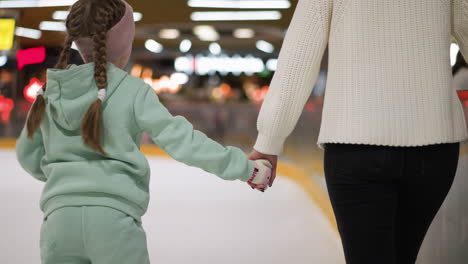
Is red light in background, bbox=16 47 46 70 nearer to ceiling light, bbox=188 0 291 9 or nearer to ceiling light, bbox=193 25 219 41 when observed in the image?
ceiling light, bbox=188 0 291 9

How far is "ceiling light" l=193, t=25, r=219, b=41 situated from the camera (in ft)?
49.4

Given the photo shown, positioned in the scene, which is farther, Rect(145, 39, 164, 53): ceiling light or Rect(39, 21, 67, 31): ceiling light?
Rect(145, 39, 164, 53): ceiling light

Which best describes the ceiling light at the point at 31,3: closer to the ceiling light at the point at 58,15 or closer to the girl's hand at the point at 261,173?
the ceiling light at the point at 58,15

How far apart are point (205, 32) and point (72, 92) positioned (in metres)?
14.3

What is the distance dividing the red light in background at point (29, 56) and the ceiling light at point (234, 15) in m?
3.54

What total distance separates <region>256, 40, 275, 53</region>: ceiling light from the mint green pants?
19.4m

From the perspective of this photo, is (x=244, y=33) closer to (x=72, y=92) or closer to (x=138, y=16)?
(x=138, y=16)

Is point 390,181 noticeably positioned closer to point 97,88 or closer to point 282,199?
point 97,88

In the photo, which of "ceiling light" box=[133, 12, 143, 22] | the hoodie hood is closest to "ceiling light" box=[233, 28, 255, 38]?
"ceiling light" box=[133, 12, 143, 22]

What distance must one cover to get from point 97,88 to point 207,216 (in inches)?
106

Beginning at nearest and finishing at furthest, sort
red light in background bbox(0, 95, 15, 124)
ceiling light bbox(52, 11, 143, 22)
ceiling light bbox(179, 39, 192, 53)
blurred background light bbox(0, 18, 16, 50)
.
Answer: red light in background bbox(0, 95, 15, 124)
blurred background light bbox(0, 18, 16, 50)
ceiling light bbox(52, 11, 143, 22)
ceiling light bbox(179, 39, 192, 53)

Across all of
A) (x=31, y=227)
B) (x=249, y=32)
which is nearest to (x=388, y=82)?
(x=31, y=227)

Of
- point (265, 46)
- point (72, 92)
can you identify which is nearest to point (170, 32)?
point (265, 46)

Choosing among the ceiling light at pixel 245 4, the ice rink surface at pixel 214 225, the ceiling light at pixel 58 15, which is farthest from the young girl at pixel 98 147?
the ceiling light at pixel 58 15
